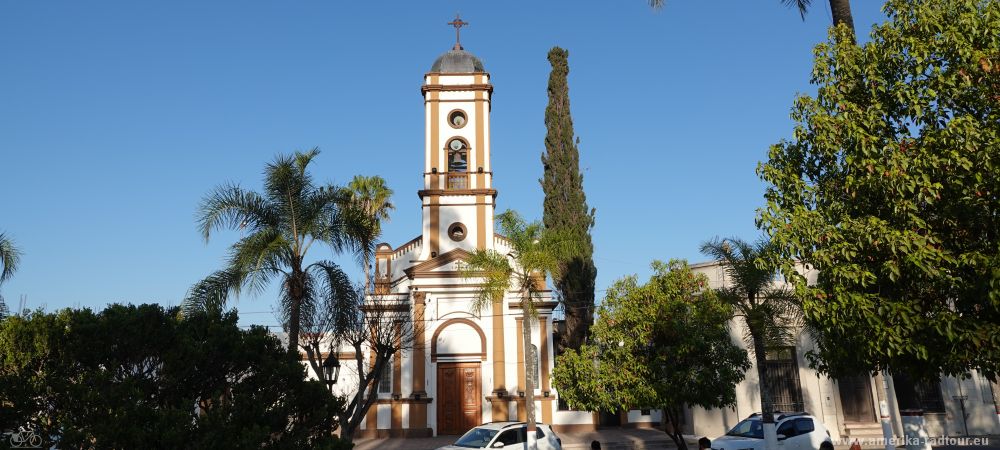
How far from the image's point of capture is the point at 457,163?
102 feet

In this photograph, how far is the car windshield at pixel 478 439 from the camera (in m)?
16.3

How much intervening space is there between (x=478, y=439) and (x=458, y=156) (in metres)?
16.6

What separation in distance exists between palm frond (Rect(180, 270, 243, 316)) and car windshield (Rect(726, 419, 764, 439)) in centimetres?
1362

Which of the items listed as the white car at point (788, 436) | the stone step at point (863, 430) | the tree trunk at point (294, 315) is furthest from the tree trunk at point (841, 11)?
the stone step at point (863, 430)

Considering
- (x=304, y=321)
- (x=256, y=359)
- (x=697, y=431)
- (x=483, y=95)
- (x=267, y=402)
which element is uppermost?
(x=483, y=95)

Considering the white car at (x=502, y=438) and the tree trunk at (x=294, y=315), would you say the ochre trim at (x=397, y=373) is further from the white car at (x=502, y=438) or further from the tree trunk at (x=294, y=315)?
the tree trunk at (x=294, y=315)

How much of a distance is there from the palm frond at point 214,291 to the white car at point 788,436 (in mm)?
12737

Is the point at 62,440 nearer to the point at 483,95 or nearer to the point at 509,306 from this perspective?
the point at 509,306

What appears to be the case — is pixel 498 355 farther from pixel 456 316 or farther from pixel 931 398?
pixel 931 398

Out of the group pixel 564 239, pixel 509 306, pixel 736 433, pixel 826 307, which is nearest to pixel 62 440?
pixel 826 307

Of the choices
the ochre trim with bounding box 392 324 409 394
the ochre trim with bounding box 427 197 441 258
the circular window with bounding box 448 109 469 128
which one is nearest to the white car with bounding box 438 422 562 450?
the ochre trim with bounding box 392 324 409 394

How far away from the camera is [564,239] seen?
2009 cm

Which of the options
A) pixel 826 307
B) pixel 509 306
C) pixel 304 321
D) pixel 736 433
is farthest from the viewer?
pixel 509 306

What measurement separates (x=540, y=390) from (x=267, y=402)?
18919 mm
